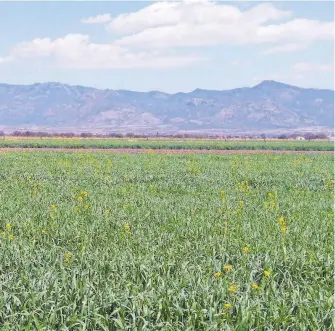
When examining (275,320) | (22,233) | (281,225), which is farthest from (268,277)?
(22,233)

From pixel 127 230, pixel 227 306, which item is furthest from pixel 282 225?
pixel 227 306

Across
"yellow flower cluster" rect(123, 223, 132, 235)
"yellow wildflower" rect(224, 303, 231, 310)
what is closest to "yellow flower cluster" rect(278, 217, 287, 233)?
"yellow flower cluster" rect(123, 223, 132, 235)

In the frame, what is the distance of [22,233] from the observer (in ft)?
31.1

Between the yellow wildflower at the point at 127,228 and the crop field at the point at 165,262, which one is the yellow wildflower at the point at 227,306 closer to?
the crop field at the point at 165,262

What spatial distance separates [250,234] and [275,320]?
13.2 ft

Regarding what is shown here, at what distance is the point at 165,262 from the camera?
7402 mm

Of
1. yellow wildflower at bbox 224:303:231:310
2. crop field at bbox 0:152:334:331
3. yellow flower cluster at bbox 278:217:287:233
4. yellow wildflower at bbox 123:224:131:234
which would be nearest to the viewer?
yellow wildflower at bbox 224:303:231:310

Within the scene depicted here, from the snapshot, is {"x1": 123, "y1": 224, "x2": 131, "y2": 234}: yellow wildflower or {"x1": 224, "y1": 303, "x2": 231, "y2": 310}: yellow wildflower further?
{"x1": 123, "y1": 224, "x2": 131, "y2": 234}: yellow wildflower

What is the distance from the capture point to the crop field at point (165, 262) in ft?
18.3

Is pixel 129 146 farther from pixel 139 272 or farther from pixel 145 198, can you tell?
pixel 139 272

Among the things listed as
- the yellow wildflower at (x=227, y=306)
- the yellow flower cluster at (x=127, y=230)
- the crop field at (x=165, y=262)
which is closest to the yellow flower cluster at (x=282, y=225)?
the crop field at (x=165, y=262)

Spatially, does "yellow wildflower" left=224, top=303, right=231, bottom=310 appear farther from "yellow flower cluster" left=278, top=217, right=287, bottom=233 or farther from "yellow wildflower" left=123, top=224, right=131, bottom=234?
"yellow flower cluster" left=278, top=217, right=287, bottom=233

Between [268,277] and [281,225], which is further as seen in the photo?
[281,225]

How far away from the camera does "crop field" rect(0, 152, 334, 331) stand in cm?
557
